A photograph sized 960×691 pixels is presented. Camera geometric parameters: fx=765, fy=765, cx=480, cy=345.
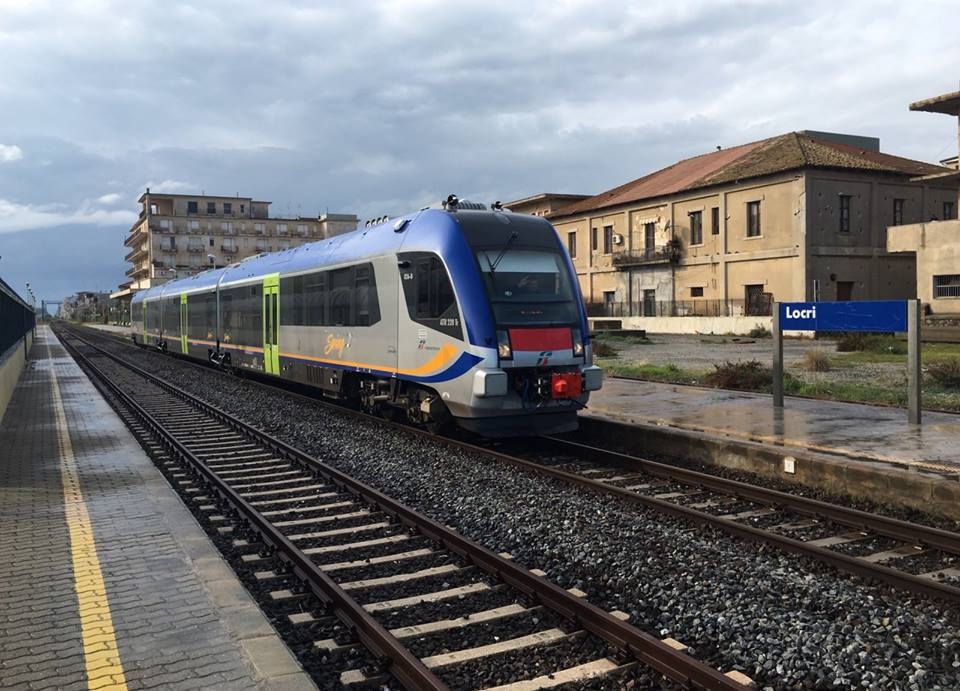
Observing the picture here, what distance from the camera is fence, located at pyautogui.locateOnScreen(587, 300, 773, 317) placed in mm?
39406

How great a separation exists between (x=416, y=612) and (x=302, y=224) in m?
123

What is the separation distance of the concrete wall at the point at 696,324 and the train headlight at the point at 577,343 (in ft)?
90.6

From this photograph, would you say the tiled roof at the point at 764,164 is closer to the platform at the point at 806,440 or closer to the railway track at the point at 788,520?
the platform at the point at 806,440

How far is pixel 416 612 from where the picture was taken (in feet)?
16.8

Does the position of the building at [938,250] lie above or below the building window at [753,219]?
below

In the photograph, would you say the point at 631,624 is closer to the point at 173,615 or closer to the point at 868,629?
the point at 868,629

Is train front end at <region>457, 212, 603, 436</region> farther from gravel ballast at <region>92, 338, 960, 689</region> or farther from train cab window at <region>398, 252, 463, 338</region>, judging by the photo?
gravel ballast at <region>92, 338, 960, 689</region>

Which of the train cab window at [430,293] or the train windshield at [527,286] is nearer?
the train windshield at [527,286]

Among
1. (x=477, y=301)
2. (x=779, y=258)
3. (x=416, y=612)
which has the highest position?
(x=779, y=258)

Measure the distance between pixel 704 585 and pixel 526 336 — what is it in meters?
5.09

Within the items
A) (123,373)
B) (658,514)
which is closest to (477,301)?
(658,514)

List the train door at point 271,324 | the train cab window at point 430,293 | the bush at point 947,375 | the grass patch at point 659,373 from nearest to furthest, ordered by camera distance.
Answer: the train cab window at point 430,293
the bush at point 947,375
the train door at point 271,324
the grass patch at point 659,373

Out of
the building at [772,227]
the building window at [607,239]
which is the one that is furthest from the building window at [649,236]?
the building window at [607,239]

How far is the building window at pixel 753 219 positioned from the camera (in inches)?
1572
